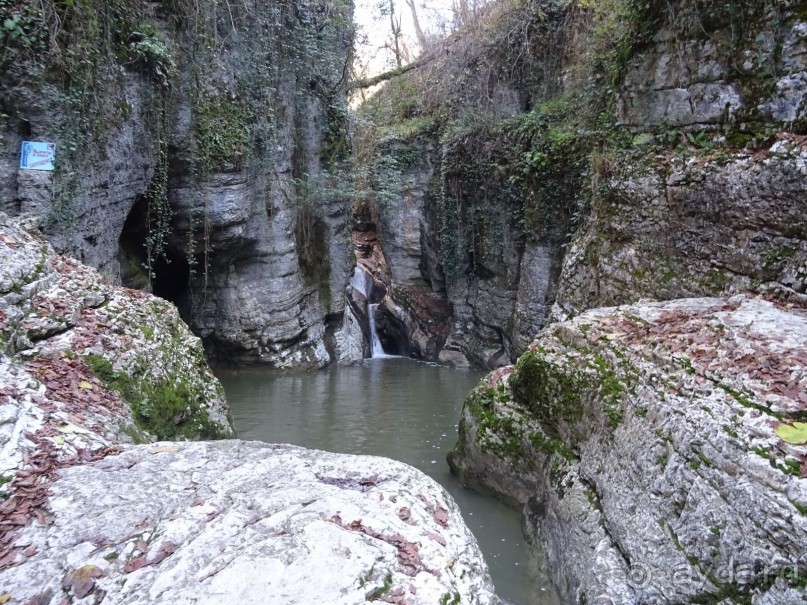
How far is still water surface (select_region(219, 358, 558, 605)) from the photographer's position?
14.8 ft

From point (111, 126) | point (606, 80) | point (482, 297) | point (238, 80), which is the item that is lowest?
point (482, 297)

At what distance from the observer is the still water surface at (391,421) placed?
4.52 m

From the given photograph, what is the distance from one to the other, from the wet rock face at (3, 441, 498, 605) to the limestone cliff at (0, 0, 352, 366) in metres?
5.29

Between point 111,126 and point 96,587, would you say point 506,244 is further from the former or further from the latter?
point 96,587

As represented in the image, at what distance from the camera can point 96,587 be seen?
2.12 metres

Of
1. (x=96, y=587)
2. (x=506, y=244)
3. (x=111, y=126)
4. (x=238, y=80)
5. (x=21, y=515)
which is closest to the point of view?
(x=96, y=587)

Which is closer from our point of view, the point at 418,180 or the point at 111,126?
the point at 111,126

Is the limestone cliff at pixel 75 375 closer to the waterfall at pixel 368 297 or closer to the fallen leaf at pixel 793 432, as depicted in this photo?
the fallen leaf at pixel 793 432

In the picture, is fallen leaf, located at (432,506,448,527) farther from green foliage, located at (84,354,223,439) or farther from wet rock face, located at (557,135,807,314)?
wet rock face, located at (557,135,807,314)

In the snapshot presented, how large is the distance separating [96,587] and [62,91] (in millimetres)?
6589

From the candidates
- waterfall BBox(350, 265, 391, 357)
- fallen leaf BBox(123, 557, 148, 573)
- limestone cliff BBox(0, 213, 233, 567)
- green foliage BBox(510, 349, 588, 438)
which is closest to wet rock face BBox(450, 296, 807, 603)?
green foliage BBox(510, 349, 588, 438)

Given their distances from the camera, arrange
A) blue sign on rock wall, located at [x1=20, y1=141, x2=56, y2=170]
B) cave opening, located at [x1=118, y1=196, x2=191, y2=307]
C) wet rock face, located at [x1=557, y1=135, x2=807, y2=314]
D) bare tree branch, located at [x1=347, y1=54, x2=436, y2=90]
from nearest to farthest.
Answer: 1. wet rock face, located at [x1=557, y1=135, x2=807, y2=314]
2. blue sign on rock wall, located at [x1=20, y1=141, x2=56, y2=170]
3. cave opening, located at [x1=118, y1=196, x2=191, y2=307]
4. bare tree branch, located at [x1=347, y1=54, x2=436, y2=90]

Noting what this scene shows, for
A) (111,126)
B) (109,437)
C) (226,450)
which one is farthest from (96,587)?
(111,126)

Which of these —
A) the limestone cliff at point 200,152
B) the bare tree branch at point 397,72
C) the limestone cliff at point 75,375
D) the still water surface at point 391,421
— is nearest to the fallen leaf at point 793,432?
the still water surface at point 391,421
